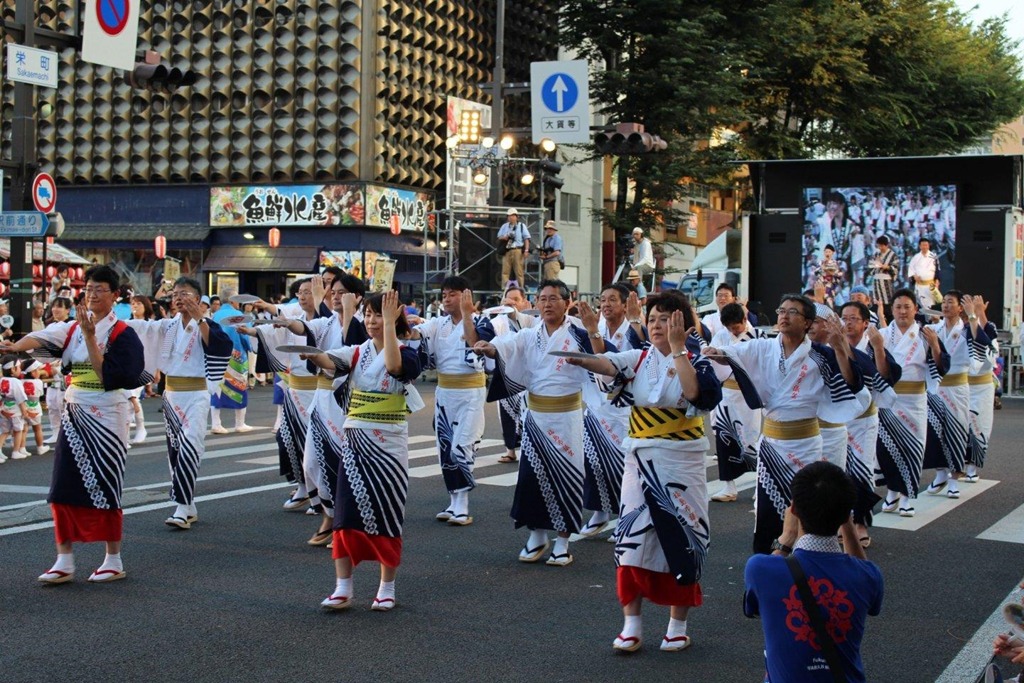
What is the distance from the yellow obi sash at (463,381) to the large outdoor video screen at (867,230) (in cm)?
1071

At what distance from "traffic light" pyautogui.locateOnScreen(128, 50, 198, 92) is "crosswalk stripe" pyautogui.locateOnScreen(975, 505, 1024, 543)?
10522mm

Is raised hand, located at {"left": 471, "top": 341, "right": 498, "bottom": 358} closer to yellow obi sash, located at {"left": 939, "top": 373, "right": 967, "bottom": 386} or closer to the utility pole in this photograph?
yellow obi sash, located at {"left": 939, "top": 373, "right": 967, "bottom": 386}

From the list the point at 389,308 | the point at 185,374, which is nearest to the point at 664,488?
the point at 389,308

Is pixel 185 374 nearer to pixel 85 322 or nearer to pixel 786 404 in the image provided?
pixel 85 322

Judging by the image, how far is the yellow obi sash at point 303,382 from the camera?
33.0 ft

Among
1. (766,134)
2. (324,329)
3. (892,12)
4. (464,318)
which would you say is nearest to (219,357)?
(324,329)

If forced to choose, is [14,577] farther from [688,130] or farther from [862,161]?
[688,130]

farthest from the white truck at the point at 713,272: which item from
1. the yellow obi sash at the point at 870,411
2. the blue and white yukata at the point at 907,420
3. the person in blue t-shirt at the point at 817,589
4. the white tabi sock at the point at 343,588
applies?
the person in blue t-shirt at the point at 817,589

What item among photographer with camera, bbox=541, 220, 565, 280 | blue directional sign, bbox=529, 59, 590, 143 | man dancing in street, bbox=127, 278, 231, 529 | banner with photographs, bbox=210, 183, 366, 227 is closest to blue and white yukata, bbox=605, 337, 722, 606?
man dancing in street, bbox=127, 278, 231, 529

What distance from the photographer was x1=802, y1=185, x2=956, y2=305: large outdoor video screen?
19.2 m

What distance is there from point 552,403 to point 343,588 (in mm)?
2151

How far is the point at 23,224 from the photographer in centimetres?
1499

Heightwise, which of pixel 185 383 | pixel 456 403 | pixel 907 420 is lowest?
pixel 907 420

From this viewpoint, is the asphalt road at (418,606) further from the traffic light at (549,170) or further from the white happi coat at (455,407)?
the traffic light at (549,170)
